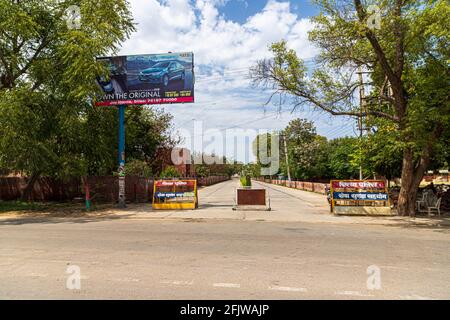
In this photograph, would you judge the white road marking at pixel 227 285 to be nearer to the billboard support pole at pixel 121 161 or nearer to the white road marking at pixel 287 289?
the white road marking at pixel 287 289

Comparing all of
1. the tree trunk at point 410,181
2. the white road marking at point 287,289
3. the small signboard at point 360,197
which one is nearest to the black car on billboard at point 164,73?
the small signboard at point 360,197

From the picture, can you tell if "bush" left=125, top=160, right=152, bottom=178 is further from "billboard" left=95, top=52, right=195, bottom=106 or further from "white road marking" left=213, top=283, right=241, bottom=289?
"white road marking" left=213, top=283, right=241, bottom=289

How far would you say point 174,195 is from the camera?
19500 mm

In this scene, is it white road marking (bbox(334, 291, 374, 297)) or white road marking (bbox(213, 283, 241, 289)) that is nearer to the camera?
white road marking (bbox(334, 291, 374, 297))

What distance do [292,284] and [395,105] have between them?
12.8 m

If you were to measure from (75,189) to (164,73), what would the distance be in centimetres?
1113

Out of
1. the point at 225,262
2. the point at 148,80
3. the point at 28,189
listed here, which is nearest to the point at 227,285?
the point at 225,262

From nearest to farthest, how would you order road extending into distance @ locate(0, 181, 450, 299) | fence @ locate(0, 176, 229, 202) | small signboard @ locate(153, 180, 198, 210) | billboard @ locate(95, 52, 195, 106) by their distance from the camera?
road extending into distance @ locate(0, 181, 450, 299) → small signboard @ locate(153, 180, 198, 210) → billboard @ locate(95, 52, 195, 106) → fence @ locate(0, 176, 229, 202)

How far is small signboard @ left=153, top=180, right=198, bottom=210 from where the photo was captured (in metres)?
19.3

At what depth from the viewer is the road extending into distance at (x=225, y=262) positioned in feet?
17.5

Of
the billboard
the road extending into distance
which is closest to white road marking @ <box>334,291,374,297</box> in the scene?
the road extending into distance

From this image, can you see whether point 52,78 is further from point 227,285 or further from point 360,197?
point 227,285

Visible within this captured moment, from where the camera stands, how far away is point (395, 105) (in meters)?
15.9

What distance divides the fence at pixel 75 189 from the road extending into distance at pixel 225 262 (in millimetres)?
11351
